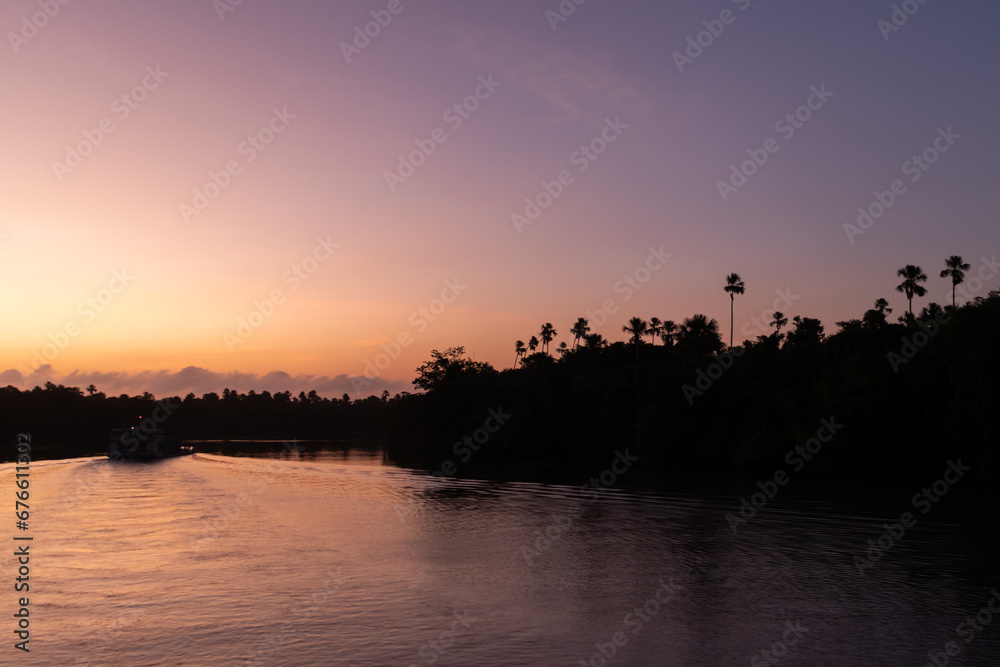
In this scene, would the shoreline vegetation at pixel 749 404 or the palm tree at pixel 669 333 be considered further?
the palm tree at pixel 669 333

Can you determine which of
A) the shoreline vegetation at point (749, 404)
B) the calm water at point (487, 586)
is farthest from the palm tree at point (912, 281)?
the calm water at point (487, 586)

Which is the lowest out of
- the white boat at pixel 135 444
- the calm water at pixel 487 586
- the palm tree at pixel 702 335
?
the calm water at pixel 487 586

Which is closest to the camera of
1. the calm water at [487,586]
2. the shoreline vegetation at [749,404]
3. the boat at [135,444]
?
the calm water at [487,586]

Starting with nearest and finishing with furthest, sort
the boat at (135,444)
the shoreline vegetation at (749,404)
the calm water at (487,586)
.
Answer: the calm water at (487,586), the shoreline vegetation at (749,404), the boat at (135,444)

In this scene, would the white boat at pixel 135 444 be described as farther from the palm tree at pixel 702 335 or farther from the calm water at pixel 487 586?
the palm tree at pixel 702 335

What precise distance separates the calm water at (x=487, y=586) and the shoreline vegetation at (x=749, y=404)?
20.7m

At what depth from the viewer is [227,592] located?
26688mm

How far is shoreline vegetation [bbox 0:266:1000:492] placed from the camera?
221 ft

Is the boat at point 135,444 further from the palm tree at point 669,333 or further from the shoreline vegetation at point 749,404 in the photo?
the palm tree at point 669,333

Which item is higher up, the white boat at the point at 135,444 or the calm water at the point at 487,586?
the white boat at the point at 135,444

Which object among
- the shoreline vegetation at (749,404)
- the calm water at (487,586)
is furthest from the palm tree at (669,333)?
the calm water at (487,586)

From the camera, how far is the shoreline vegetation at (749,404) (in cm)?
6744

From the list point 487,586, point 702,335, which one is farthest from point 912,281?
point 487,586

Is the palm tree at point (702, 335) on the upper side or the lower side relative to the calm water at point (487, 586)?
upper
